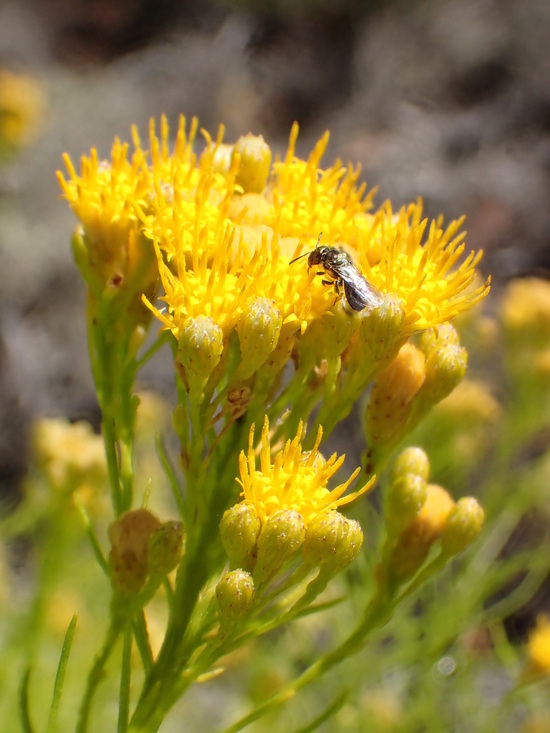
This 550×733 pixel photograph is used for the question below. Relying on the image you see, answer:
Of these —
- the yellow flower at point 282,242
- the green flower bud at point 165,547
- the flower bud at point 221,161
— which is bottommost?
the green flower bud at point 165,547

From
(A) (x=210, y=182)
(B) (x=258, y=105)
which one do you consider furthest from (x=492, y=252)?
(A) (x=210, y=182)

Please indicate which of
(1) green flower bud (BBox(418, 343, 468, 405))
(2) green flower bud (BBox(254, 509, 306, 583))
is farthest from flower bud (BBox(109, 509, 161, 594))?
(1) green flower bud (BBox(418, 343, 468, 405))

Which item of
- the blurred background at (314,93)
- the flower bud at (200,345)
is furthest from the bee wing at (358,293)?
the blurred background at (314,93)

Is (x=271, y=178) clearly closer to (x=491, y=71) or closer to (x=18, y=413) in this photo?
(x=18, y=413)

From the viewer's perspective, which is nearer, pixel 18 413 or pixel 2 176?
pixel 18 413

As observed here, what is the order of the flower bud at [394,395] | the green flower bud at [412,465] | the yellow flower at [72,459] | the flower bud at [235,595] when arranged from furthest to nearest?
the yellow flower at [72,459], the green flower bud at [412,465], the flower bud at [394,395], the flower bud at [235,595]

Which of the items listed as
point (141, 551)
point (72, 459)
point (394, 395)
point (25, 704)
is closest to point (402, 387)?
point (394, 395)

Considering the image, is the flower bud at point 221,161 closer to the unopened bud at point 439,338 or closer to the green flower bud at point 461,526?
the unopened bud at point 439,338
